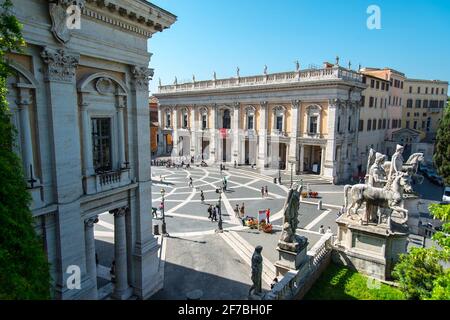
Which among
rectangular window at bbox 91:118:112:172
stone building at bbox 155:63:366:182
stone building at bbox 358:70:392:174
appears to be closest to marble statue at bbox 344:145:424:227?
rectangular window at bbox 91:118:112:172

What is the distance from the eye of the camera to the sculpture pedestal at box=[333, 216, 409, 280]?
556 inches

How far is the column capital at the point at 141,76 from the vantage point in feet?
Result: 37.5

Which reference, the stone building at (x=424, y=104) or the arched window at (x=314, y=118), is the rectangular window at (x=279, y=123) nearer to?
the arched window at (x=314, y=118)

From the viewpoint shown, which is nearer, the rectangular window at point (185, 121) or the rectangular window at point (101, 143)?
the rectangular window at point (101, 143)

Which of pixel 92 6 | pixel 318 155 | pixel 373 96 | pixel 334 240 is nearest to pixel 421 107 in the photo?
pixel 373 96

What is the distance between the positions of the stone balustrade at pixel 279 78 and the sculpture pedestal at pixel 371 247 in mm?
24164

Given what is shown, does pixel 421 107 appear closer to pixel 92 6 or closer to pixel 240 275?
pixel 240 275

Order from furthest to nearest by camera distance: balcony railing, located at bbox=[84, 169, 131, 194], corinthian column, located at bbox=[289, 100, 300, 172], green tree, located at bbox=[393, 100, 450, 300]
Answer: corinthian column, located at bbox=[289, 100, 300, 172], balcony railing, located at bbox=[84, 169, 131, 194], green tree, located at bbox=[393, 100, 450, 300]

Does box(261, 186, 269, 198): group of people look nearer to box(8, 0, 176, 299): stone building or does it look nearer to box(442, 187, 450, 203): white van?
box(442, 187, 450, 203): white van

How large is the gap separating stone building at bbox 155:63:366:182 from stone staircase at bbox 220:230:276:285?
19.2m

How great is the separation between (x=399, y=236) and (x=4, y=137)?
1548cm

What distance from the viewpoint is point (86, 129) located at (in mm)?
9945

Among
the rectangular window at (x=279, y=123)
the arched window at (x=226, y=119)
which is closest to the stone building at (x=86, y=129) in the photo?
the rectangular window at (x=279, y=123)

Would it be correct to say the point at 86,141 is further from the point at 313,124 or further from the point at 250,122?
the point at 250,122
